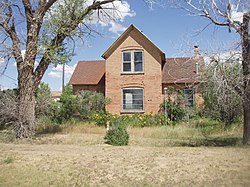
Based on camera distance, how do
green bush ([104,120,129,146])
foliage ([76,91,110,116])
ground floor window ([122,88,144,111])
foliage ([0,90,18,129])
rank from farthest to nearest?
ground floor window ([122,88,144,111]) < foliage ([76,91,110,116]) < foliage ([0,90,18,129]) < green bush ([104,120,129,146])

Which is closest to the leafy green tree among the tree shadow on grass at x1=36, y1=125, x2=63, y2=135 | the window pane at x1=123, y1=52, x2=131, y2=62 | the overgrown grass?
the overgrown grass

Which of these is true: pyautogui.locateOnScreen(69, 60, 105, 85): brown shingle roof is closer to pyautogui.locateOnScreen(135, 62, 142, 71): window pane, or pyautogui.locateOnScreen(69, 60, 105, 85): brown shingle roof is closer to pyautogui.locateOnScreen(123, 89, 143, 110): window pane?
pyautogui.locateOnScreen(123, 89, 143, 110): window pane

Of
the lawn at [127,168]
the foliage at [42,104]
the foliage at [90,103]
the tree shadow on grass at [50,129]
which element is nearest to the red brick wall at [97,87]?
the foliage at [90,103]

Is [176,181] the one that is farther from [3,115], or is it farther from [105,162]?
[3,115]

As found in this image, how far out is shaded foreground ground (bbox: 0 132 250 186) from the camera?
7.02 metres

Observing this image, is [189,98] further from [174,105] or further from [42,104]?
[42,104]

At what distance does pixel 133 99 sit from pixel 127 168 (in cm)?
1784

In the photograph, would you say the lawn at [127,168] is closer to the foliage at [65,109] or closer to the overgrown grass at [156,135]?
the overgrown grass at [156,135]

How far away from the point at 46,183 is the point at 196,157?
5.10 meters

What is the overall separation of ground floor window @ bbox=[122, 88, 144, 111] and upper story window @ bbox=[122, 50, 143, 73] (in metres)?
1.76

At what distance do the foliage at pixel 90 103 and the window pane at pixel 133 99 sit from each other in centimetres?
161

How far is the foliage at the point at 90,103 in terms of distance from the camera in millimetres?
24750

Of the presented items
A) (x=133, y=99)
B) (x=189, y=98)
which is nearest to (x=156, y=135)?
(x=133, y=99)

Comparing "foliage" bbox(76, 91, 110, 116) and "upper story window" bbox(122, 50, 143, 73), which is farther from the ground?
"upper story window" bbox(122, 50, 143, 73)
